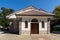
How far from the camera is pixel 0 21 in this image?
124ft

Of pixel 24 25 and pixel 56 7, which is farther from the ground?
pixel 56 7

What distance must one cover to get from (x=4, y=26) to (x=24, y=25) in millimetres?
11576

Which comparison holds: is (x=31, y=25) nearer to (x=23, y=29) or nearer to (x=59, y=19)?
(x=23, y=29)

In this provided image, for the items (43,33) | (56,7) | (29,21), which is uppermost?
(56,7)

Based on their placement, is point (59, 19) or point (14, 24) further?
point (59, 19)

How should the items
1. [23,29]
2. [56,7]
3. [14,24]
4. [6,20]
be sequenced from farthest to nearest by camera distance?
[56,7] → [6,20] → [14,24] → [23,29]

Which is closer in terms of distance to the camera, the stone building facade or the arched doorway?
the stone building facade

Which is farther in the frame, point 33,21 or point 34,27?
point 34,27

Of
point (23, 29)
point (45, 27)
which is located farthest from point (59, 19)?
point (23, 29)

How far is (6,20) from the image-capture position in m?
37.5

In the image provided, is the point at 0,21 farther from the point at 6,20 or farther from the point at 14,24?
the point at 14,24

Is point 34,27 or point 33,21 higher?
point 33,21

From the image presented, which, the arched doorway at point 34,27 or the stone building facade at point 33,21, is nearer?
the stone building facade at point 33,21

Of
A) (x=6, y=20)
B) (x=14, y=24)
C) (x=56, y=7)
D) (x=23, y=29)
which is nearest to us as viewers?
(x=23, y=29)
